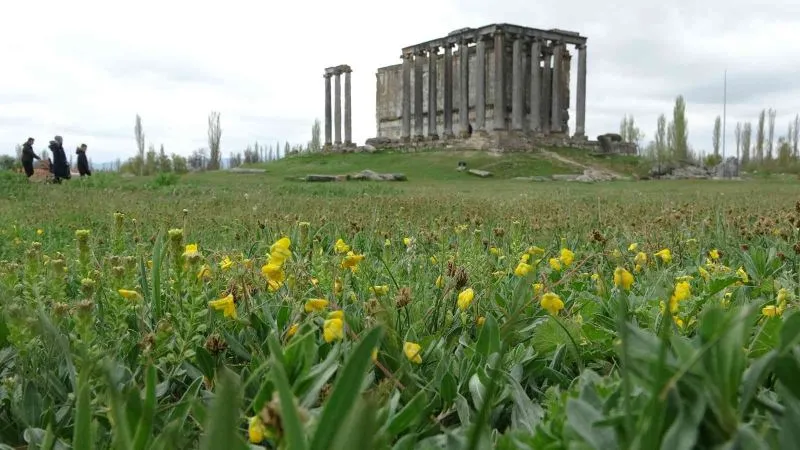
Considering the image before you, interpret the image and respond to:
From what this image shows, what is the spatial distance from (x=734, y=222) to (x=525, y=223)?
125cm

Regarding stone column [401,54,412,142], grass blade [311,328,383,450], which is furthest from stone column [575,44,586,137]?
grass blade [311,328,383,450]

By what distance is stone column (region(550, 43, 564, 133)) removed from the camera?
1577 inches

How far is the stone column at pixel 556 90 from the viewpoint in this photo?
40.1 meters

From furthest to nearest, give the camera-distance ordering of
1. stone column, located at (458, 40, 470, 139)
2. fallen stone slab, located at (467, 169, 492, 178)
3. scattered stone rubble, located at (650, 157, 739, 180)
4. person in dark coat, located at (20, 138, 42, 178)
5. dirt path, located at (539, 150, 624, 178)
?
stone column, located at (458, 40, 470, 139), scattered stone rubble, located at (650, 157, 739, 180), dirt path, located at (539, 150, 624, 178), fallen stone slab, located at (467, 169, 492, 178), person in dark coat, located at (20, 138, 42, 178)

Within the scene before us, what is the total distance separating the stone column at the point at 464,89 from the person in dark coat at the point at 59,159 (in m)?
22.4

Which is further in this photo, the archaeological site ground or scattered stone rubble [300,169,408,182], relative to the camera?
scattered stone rubble [300,169,408,182]

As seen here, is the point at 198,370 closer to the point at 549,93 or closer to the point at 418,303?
the point at 418,303

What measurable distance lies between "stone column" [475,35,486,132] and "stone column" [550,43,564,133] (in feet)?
16.3

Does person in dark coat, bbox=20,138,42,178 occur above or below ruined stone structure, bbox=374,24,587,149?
below

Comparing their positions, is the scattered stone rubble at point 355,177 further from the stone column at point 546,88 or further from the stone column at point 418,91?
the stone column at point 546,88

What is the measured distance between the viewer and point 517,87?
1470 inches

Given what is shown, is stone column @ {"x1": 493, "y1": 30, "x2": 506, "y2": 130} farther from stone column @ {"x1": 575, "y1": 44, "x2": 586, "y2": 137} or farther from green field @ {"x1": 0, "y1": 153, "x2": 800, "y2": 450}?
green field @ {"x1": 0, "y1": 153, "x2": 800, "y2": 450}

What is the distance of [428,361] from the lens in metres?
1.50

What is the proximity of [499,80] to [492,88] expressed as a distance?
272cm
